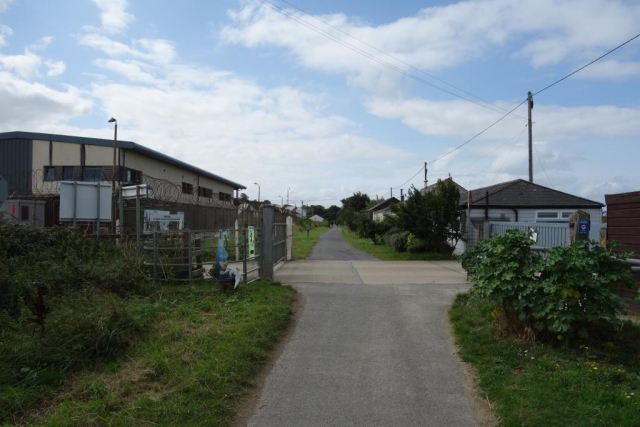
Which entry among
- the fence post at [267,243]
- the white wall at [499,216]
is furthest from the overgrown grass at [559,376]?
the white wall at [499,216]

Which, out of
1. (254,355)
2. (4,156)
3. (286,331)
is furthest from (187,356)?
(4,156)

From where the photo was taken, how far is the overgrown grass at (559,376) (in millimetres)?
4551

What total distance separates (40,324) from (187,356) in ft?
5.57

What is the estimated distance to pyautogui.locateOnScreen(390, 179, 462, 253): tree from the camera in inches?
857

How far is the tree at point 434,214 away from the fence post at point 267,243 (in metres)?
11.0

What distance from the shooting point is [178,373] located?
17.7ft

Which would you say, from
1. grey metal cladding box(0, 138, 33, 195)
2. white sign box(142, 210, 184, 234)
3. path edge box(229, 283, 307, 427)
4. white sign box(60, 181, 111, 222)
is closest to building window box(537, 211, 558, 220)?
white sign box(142, 210, 184, 234)

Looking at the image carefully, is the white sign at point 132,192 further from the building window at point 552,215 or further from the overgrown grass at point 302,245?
the building window at point 552,215

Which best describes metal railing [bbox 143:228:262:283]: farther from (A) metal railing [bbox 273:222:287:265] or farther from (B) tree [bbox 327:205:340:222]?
(B) tree [bbox 327:205:340:222]

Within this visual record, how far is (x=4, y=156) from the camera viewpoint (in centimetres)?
2850

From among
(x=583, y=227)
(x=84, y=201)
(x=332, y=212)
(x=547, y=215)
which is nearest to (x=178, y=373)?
(x=84, y=201)

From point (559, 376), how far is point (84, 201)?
990cm

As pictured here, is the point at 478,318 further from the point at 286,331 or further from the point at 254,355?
the point at 254,355

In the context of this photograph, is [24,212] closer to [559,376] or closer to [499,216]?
[559,376]
